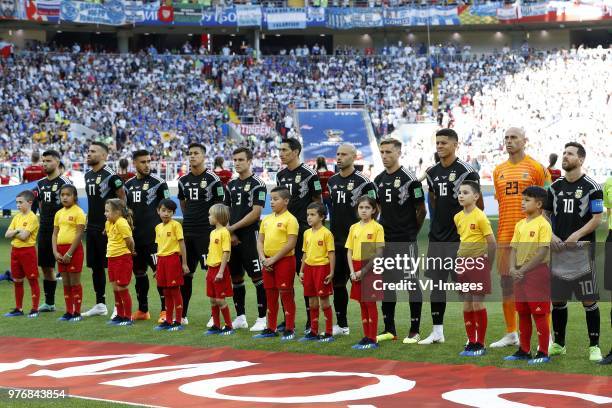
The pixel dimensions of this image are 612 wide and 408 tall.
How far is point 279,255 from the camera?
10.3 m

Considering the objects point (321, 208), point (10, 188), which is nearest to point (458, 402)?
point (321, 208)

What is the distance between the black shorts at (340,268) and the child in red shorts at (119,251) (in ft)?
8.37

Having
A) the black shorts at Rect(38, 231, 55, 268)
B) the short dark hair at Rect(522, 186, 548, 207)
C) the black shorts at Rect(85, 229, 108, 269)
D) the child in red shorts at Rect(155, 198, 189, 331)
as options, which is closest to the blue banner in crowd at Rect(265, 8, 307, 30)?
the black shorts at Rect(38, 231, 55, 268)

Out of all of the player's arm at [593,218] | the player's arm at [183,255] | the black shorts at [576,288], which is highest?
the player's arm at [593,218]

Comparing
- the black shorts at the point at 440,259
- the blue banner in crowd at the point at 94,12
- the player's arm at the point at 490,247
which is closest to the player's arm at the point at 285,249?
the black shorts at the point at 440,259

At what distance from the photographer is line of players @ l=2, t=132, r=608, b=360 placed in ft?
29.5

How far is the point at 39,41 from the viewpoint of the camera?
168 feet

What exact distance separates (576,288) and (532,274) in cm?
41

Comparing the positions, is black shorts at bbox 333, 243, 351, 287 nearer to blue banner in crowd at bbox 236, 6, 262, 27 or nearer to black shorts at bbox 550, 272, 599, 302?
black shorts at bbox 550, 272, 599, 302

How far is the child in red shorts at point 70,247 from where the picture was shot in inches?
467

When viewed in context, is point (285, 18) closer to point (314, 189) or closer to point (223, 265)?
point (314, 189)

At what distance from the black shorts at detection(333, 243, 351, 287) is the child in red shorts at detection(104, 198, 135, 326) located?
8.37ft

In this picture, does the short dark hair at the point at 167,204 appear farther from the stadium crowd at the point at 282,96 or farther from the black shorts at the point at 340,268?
the stadium crowd at the point at 282,96

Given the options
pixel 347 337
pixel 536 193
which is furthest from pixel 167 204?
pixel 536 193
